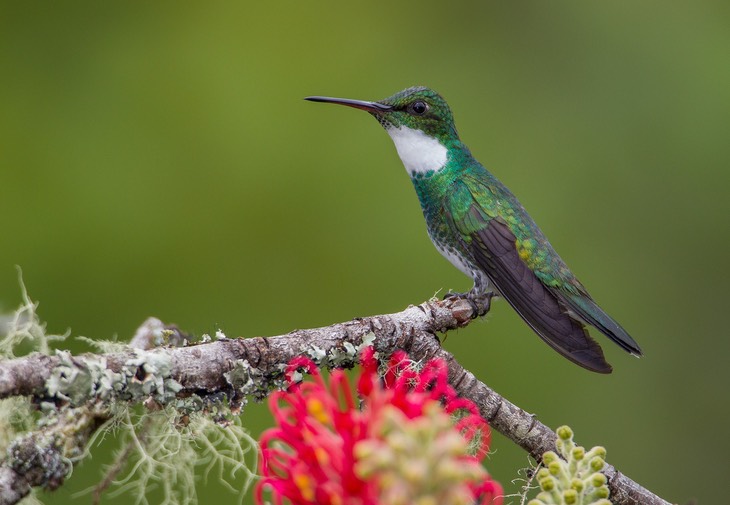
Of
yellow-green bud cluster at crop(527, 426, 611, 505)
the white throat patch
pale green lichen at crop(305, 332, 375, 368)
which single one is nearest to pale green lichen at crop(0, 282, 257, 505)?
pale green lichen at crop(305, 332, 375, 368)

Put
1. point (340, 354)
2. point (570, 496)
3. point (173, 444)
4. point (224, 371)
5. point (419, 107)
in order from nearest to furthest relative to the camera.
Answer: point (570, 496) → point (224, 371) → point (340, 354) → point (173, 444) → point (419, 107)

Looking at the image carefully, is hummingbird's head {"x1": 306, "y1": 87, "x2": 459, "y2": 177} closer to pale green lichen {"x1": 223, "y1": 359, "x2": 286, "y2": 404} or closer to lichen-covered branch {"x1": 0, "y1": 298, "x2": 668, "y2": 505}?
lichen-covered branch {"x1": 0, "y1": 298, "x2": 668, "y2": 505}

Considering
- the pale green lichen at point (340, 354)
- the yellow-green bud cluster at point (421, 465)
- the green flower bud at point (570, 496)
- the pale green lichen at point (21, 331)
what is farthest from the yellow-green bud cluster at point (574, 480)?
the pale green lichen at point (21, 331)

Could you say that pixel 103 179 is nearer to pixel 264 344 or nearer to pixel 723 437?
pixel 264 344

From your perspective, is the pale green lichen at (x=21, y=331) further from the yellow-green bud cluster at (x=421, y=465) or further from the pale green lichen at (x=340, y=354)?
the yellow-green bud cluster at (x=421, y=465)

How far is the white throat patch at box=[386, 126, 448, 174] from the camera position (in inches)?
147

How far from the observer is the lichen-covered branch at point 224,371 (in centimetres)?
159

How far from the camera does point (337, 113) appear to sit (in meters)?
4.59

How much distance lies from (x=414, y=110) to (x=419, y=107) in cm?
2

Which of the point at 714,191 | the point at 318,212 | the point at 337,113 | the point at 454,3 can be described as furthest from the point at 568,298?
the point at 454,3

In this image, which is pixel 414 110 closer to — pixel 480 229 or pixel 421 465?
pixel 480 229

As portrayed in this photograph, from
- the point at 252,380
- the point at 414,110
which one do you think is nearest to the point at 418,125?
the point at 414,110

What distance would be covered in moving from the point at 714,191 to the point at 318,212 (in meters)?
2.09

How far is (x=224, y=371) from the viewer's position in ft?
6.00
